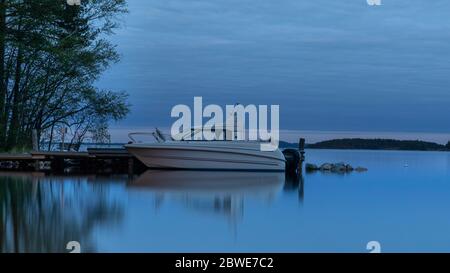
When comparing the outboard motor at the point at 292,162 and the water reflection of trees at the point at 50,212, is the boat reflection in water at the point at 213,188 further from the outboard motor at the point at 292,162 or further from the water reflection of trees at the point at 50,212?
the outboard motor at the point at 292,162

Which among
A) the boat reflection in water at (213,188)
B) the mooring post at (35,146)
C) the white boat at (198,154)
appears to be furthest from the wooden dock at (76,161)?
the boat reflection in water at (213,188)

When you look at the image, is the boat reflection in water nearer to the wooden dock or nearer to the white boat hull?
the white boat hull

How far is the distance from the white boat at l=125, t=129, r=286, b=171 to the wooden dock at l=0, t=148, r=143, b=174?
143 cm

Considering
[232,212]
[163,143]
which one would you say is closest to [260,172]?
[163,143]

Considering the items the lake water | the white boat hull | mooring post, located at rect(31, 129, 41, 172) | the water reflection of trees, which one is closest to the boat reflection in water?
the lake water

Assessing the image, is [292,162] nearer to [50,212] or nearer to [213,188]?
[213,188]

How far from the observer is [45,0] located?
105 ft

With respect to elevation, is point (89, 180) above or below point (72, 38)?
below

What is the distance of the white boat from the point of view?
3422 cm

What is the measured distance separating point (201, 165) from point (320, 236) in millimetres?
20844

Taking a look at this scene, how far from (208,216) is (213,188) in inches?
342

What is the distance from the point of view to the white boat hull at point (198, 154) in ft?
112
